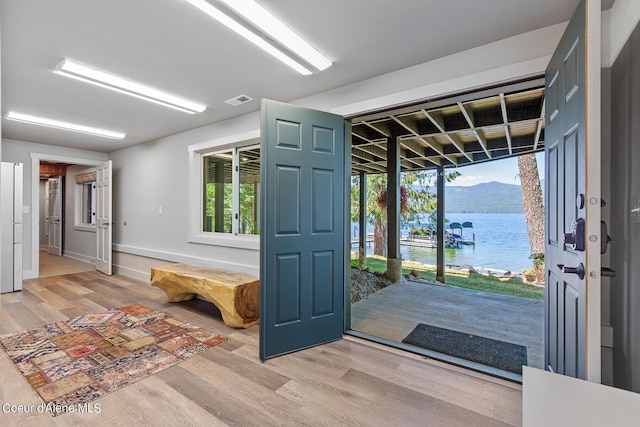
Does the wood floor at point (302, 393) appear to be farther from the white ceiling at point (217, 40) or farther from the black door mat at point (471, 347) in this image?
the white ceiling at point (217, 40)

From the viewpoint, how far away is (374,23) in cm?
199

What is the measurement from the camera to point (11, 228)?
178 inches

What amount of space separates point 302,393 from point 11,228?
5.38 meters

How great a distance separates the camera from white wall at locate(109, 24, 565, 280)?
2.13 m

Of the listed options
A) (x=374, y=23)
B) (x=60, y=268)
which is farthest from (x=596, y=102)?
(x=60, y=268)

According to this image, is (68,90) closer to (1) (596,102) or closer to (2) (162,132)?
(2) (162,132)

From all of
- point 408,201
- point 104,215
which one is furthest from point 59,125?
point 408,201

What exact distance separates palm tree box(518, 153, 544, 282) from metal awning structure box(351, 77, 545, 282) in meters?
0.33

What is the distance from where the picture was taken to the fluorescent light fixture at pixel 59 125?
375 cm

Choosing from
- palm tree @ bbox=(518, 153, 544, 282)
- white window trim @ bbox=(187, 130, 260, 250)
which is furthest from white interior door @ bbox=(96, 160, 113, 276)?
palm tree @ bbox=(518, 153, 544, 282)

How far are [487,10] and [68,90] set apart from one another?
12.5 ft

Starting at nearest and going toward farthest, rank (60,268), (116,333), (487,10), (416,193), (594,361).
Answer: (594,361)
(487,10)
(116,333)
(60,268)
(416,193)

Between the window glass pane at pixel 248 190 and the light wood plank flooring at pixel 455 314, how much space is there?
184 cm

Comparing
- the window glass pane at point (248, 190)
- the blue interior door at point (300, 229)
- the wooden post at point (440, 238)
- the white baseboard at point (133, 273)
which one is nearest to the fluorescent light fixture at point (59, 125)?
the window glass pane at point (248, 190)
